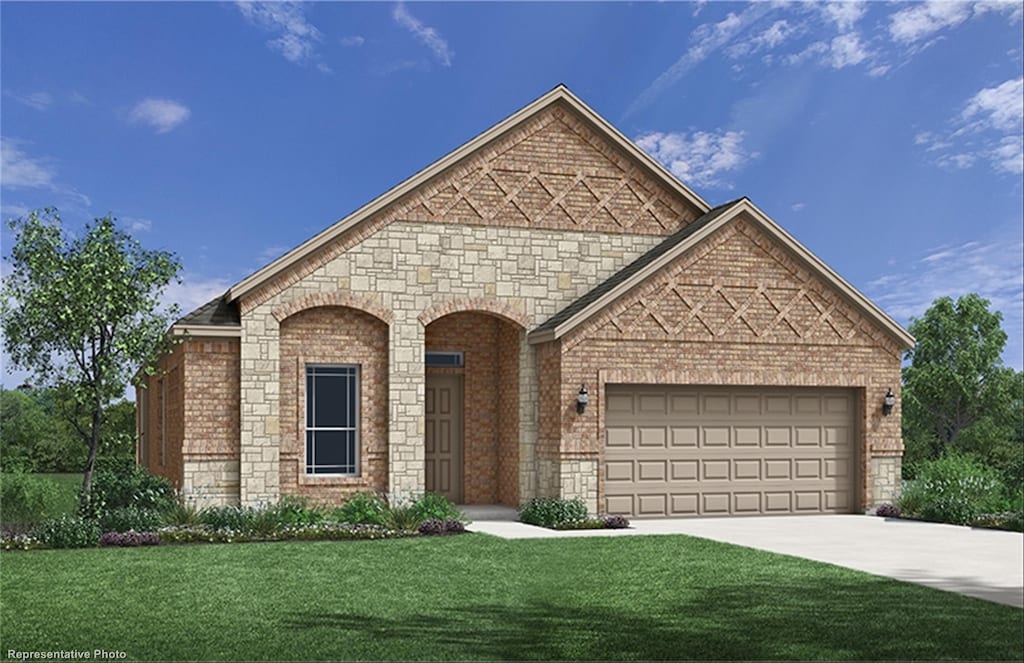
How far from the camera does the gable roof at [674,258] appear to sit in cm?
2031

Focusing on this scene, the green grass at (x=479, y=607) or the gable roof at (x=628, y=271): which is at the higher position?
the gable roof at (x=628, y=271)

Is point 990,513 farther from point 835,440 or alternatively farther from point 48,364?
point 48,364

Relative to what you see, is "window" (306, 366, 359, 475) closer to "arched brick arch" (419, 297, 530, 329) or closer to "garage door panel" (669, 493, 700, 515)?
"arched brick arch" (419, 297, 530, 329)

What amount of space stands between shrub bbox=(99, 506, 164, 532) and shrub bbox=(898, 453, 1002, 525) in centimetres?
1416

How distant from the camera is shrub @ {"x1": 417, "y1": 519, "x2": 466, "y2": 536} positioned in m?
17.7

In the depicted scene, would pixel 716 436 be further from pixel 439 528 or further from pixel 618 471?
pixel 439 528

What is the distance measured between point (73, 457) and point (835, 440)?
1183 inches

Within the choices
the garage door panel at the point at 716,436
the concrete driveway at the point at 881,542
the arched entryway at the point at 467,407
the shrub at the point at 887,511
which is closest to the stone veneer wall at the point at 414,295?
the arched entryway at the point at 467,407

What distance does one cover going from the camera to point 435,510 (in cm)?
1886

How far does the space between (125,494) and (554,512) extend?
290 inches

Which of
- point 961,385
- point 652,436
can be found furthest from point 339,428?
point 961,385

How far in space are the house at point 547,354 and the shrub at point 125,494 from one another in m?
1.39

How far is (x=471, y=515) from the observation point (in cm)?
2073

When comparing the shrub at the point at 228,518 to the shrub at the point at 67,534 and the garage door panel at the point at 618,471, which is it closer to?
the shrub at the point at 67,534
